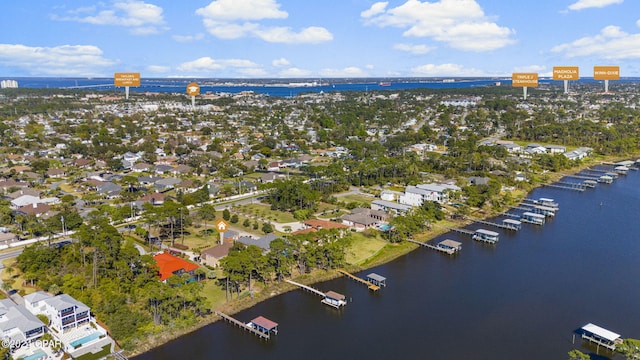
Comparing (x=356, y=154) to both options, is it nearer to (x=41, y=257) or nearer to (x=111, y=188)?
(x=111, y=188)

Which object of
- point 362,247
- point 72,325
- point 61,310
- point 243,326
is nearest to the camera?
point 61,310

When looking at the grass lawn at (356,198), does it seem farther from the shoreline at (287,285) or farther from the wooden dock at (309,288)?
the wooden dock at (309,288)

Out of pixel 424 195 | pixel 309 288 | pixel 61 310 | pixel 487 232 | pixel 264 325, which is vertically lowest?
pixel 264 325

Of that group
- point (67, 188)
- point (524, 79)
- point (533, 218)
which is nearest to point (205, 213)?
point (67, 188)

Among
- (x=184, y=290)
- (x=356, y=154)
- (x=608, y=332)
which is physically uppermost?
(x=356, y=154)

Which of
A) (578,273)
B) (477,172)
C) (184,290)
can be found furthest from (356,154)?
(184,290)

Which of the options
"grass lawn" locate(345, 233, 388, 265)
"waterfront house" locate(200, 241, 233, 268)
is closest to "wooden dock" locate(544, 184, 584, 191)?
"grass lawn" locate(345, 233, 388, 265)

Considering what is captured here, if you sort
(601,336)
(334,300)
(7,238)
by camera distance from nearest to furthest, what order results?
(601,336)
(334,300)
(7,238)

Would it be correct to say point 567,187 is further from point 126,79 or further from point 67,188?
point 126,79
